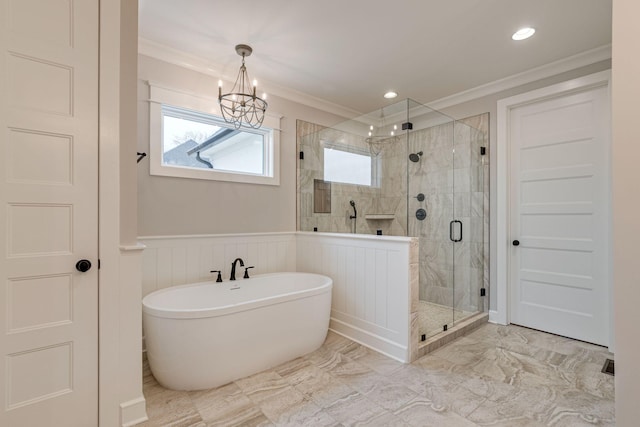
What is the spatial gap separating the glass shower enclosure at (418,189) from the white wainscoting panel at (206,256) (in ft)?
1.51

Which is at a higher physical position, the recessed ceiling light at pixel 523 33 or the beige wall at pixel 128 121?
the recessed ceiling light at pixel 523 33

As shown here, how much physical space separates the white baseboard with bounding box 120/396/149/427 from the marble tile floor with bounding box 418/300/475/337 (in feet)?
7.14

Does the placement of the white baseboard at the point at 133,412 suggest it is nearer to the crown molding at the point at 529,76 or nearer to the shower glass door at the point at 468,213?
the shower glass door at the point at 468,213

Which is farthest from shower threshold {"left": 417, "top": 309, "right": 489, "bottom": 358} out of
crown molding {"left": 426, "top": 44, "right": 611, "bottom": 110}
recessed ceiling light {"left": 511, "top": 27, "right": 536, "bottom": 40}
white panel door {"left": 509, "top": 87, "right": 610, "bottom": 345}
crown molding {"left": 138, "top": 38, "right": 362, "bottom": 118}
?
crown molding {"left": 138, "top": 38, "right": 362, "bottom": 118}

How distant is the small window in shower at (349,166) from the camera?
3578 mm

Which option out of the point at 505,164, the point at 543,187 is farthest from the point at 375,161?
the point at 543,187

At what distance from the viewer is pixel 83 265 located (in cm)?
147

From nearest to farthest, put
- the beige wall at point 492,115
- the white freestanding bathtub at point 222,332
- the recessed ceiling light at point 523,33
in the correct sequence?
the white freestanding bathtub at point 222,332 → the recessed ceiling light at point 523,33 → the beige wall at point 492,115

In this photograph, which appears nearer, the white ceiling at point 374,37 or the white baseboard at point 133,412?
the white baseboard at point 133,412

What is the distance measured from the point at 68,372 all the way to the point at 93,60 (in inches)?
64.0

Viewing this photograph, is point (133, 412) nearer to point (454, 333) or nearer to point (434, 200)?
point (454, 333)

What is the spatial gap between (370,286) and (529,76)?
2.73m

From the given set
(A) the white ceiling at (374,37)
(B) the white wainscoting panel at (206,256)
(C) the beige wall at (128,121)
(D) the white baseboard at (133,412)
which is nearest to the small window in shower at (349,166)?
(A) the white ceiling at (374,37)

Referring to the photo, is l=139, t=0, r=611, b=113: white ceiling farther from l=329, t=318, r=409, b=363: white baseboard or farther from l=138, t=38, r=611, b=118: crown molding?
l=329, t=318, r=409, b=363: white baseboard
